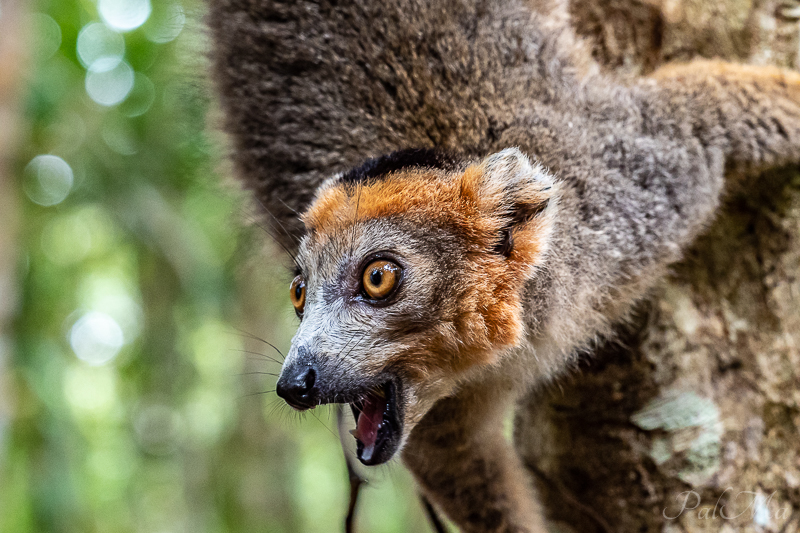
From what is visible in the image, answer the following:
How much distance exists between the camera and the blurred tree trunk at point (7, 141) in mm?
5906

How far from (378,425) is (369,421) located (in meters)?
0.06

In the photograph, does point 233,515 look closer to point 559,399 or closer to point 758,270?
point 559,399

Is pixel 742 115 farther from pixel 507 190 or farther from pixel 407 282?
pixel 407 282

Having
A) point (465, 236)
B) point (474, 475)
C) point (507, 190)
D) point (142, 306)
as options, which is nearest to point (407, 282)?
point (465, 236)

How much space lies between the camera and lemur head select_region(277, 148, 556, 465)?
2.59 meters

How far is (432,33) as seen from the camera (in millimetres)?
3797

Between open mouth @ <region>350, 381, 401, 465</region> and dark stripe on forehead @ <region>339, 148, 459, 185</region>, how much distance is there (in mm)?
932

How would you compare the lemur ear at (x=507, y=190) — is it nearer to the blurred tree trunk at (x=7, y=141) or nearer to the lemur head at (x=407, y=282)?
the lemur head at (x=407, y=282)

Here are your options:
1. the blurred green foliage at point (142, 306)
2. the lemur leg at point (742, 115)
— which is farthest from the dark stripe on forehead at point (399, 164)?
the blurred green foliage at point (142, 306)

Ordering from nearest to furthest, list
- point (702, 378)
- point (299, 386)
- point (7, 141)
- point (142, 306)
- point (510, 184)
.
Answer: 1. point (299, 386)
2. point (510, 184)
3. point (702, 378)
4. point (7, 141)
5. point (142, 306)

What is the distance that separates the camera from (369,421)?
273 cm

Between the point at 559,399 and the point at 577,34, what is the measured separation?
2.30 metres

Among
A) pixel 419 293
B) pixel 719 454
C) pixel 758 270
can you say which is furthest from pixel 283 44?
pixel 719 454

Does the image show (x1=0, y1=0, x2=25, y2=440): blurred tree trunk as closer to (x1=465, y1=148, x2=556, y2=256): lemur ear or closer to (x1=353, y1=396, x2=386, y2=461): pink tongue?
(x1=353, y1=396, x2=386, y2=461): pink tongue
